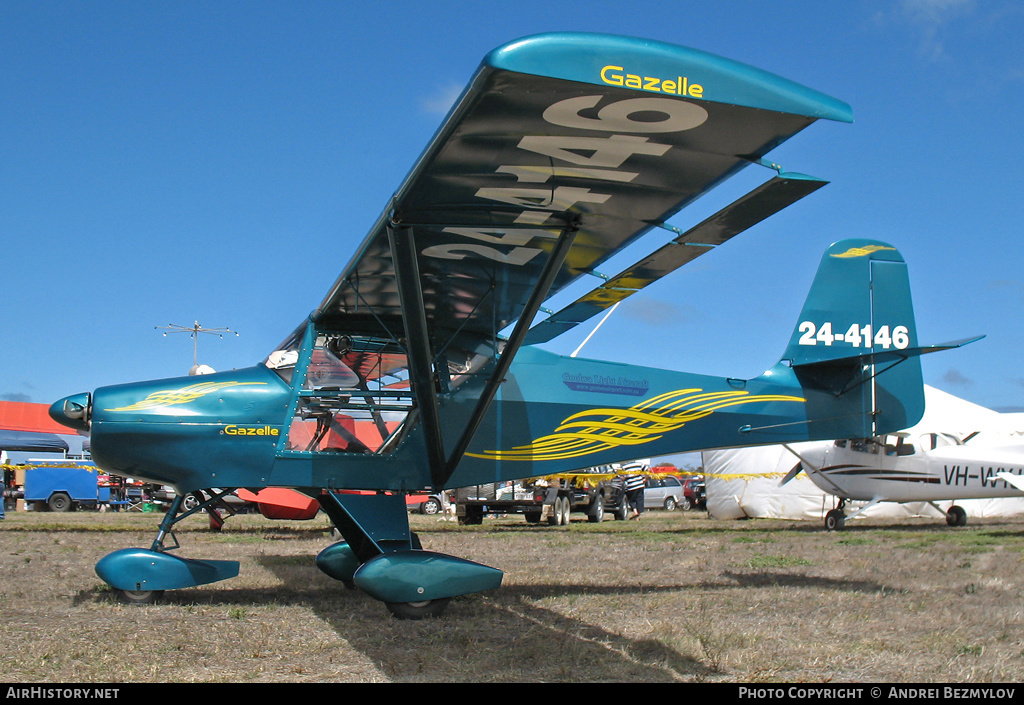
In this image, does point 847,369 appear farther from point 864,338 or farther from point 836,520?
point 836,520

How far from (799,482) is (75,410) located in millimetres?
19141

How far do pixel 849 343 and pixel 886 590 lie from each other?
359 cm

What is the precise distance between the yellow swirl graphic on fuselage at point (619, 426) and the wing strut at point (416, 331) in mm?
1068

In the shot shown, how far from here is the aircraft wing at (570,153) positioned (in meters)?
3.18

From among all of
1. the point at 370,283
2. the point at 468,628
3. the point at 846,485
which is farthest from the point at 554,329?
the point at 846,485

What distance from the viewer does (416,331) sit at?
17.8 feet

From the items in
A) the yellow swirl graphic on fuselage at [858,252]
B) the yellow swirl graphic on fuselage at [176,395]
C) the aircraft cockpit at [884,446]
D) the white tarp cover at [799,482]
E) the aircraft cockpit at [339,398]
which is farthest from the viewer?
the white tarp cover at [799,482]

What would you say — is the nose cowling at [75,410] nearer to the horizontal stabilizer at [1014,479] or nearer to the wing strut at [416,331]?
the wing strut at [416,331]

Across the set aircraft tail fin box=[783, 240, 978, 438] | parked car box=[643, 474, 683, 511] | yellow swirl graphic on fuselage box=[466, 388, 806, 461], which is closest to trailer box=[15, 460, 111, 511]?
parked car box=[643, 474, 683, 511]

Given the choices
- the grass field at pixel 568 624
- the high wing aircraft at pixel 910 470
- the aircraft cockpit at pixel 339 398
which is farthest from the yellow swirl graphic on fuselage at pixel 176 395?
the high wing aircraft at pixel 910 470

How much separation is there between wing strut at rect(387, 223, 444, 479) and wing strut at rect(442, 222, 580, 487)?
5.6 inches

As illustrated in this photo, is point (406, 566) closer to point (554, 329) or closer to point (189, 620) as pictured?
point (189, 620)

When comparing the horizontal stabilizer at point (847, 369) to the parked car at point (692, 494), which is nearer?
the horizontal stabilizer at point (847, 369)

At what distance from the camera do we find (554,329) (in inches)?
323
